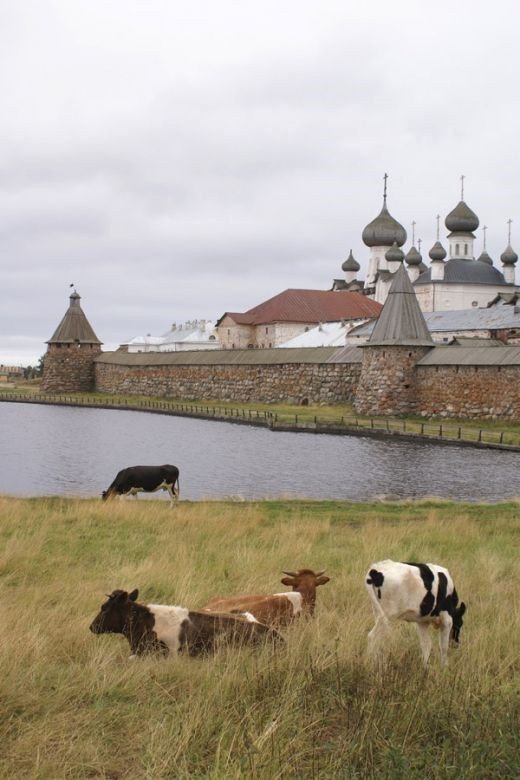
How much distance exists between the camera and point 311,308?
70312 mm

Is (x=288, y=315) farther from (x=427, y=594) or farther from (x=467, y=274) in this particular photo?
(x=427, y=594)

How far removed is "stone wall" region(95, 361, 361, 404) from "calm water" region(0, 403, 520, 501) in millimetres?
7207

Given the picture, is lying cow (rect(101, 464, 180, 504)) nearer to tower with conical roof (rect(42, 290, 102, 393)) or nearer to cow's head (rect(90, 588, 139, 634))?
cow's head (rect(90, 588, 139, 634))

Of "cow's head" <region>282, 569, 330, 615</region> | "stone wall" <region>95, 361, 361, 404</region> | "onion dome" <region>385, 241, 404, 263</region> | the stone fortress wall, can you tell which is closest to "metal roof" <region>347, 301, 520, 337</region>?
"stone wall" <region>95, 361, 361, 404</region>

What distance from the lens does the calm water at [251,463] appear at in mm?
19156

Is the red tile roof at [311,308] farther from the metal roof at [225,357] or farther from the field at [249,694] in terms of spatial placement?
the field at [249,694]

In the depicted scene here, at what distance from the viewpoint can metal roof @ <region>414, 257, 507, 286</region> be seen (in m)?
64.4

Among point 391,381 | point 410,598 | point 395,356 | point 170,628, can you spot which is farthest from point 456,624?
point 395,356

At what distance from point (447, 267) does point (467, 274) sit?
5.01 ft

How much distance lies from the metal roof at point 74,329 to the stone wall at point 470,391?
105ft

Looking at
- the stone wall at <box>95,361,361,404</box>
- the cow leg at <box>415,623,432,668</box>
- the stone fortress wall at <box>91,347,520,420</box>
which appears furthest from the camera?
the stone wall at <box>95,361,361,404</box>

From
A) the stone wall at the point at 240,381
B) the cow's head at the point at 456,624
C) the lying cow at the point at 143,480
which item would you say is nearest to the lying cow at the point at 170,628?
the cow's head at the point at 456,624

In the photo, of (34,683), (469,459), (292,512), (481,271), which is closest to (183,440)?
(469,459)

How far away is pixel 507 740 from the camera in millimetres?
3250
